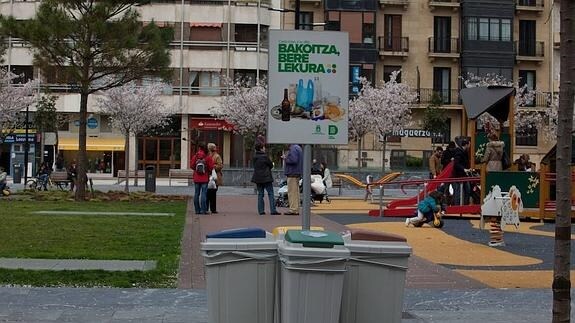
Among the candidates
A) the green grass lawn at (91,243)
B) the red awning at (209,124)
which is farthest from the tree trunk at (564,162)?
the red awning at (209,124)

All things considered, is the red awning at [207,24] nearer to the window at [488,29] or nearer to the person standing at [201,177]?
the window at [488,29]

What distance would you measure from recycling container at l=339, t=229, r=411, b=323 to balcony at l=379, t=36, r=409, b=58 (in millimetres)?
53881

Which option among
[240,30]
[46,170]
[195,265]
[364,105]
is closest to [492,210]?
[195,265]

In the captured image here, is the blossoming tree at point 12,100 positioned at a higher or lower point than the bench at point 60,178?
higher

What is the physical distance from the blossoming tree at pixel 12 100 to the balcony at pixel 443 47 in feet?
93.2

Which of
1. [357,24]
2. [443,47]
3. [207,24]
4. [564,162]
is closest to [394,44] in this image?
[357,24]

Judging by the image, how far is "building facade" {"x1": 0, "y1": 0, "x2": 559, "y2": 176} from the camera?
189ft

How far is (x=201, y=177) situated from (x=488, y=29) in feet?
143

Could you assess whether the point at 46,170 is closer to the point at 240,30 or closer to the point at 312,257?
the point at 240,30

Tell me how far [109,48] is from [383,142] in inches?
1304

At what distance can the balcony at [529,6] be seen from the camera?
193ft

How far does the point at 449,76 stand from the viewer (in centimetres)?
5984

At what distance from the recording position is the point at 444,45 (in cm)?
5947

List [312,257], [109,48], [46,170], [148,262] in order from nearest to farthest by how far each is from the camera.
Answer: [312,257], [148,262], [109,48], [46,170]
